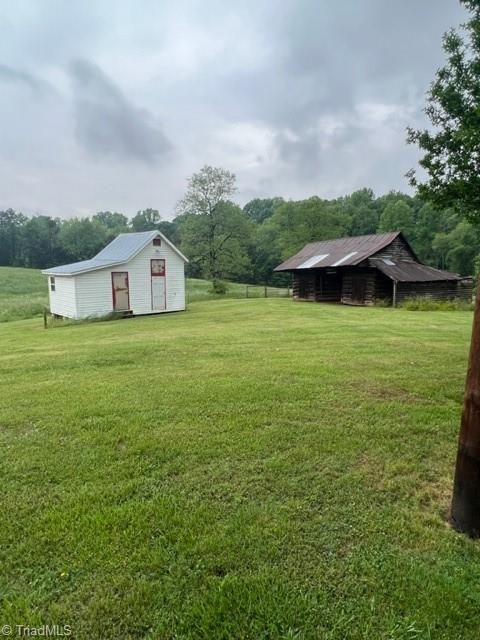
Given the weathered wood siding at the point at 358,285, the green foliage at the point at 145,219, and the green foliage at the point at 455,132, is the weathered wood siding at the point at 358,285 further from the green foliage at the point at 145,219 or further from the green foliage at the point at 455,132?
the green foliage at the point at 145,219

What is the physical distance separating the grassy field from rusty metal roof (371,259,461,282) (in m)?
13.1

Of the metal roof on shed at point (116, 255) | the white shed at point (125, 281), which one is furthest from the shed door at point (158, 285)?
the metal roof on shed at point (116, 255)

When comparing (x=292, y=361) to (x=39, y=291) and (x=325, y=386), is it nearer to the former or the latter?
(x=325, y=386)

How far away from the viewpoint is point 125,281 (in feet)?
61.5

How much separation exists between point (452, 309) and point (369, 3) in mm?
14131

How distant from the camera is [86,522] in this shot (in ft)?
8.14

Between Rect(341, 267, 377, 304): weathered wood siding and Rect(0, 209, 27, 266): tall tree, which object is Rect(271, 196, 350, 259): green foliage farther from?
Rect(0, 209, 27, 266): tall tree

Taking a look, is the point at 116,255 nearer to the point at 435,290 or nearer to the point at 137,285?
the point at 137,285

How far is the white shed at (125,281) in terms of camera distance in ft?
57.9

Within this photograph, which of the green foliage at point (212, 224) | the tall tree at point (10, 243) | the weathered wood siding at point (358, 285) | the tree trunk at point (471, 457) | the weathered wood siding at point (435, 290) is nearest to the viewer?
the tree trunk at point (471, 457)

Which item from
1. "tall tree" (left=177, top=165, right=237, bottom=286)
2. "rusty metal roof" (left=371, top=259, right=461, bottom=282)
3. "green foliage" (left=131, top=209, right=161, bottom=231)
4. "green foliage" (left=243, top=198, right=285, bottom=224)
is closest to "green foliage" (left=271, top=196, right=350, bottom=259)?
"tall tree" (left=177, top=165, right=237, bottom=286)

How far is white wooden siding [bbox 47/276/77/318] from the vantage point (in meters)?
17.6

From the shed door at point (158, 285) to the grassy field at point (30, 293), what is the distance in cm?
777

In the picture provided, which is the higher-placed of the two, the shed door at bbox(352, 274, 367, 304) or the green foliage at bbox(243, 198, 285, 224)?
the green foliage at bbox(243, 198, 285, 224)
